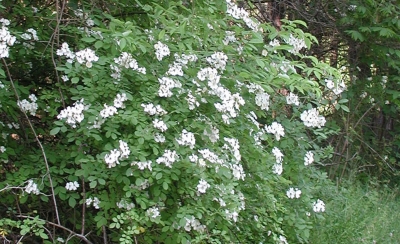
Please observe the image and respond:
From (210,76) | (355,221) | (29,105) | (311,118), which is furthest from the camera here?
(355,221)

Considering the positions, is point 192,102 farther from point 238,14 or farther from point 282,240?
point 282,240

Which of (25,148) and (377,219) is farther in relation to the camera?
(377,219)

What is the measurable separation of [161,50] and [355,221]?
2398 mm

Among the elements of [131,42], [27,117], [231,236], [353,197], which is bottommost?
[353,197]

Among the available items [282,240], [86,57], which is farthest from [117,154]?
[282,240]

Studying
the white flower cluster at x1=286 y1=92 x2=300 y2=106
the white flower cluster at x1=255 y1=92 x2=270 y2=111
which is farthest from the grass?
the white flower cluster at x1=255 y1=92 x2=270 y2=111

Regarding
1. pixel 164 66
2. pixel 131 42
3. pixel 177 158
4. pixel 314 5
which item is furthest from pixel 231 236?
pixel 314 5

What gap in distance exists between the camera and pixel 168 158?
3201 millimetres

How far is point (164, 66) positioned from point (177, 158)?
0.65 meters

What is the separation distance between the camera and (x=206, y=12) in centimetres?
383

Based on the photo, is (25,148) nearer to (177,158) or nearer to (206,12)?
(177,158)

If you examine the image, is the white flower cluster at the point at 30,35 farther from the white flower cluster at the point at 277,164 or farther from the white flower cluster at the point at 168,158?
the white flower cluster at the point at 277,164

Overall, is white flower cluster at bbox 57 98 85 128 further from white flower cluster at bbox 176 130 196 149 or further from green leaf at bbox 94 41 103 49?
white flower cluster at bbox 176 130 196 149

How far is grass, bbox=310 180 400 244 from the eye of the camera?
15.2 ft
